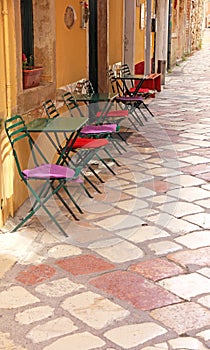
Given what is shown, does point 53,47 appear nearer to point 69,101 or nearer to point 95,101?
point 69,101

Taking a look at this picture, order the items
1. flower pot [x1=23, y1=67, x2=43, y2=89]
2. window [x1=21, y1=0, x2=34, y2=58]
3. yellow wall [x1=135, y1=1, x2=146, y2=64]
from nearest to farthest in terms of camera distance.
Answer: flower pot [x1=23, y1=67, x2=43, y2=89]
window [x1=21, y1=0, x2=34, y2=58]
yellow wall [x1=135, y1=1, x2=146, y2=64]

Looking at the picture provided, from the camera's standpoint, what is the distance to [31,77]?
5.22 m

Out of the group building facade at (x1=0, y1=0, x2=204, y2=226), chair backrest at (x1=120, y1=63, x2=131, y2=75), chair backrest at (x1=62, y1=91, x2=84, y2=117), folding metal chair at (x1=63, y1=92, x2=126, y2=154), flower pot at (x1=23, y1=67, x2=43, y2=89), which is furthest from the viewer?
chair backrest at (x1=120, y1=63, x2=131, y2=75)

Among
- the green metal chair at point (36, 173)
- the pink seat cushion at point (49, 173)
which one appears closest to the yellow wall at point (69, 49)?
the green metal chair at point (36, 173)

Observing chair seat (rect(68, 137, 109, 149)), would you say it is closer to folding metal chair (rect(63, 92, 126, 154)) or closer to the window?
folding metal chair (rect(63, 92, 126, 154))

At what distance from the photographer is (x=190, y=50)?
2616cm

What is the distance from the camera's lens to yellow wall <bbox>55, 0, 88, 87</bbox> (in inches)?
242

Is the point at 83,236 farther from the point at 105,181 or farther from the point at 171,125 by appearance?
the point at 171,125

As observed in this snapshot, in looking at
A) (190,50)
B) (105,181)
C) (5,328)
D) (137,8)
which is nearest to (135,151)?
(105,181)

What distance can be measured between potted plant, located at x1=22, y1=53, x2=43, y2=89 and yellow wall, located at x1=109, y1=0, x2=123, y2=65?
13.3 ft

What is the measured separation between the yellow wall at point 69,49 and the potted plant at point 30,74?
0.73 metres

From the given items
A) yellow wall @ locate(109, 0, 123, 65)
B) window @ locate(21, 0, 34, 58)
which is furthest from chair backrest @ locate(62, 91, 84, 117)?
yellow wall @ locate(109, 0, 123, 65)

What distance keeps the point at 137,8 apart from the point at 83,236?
834 cm

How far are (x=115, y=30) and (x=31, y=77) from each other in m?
4.83
